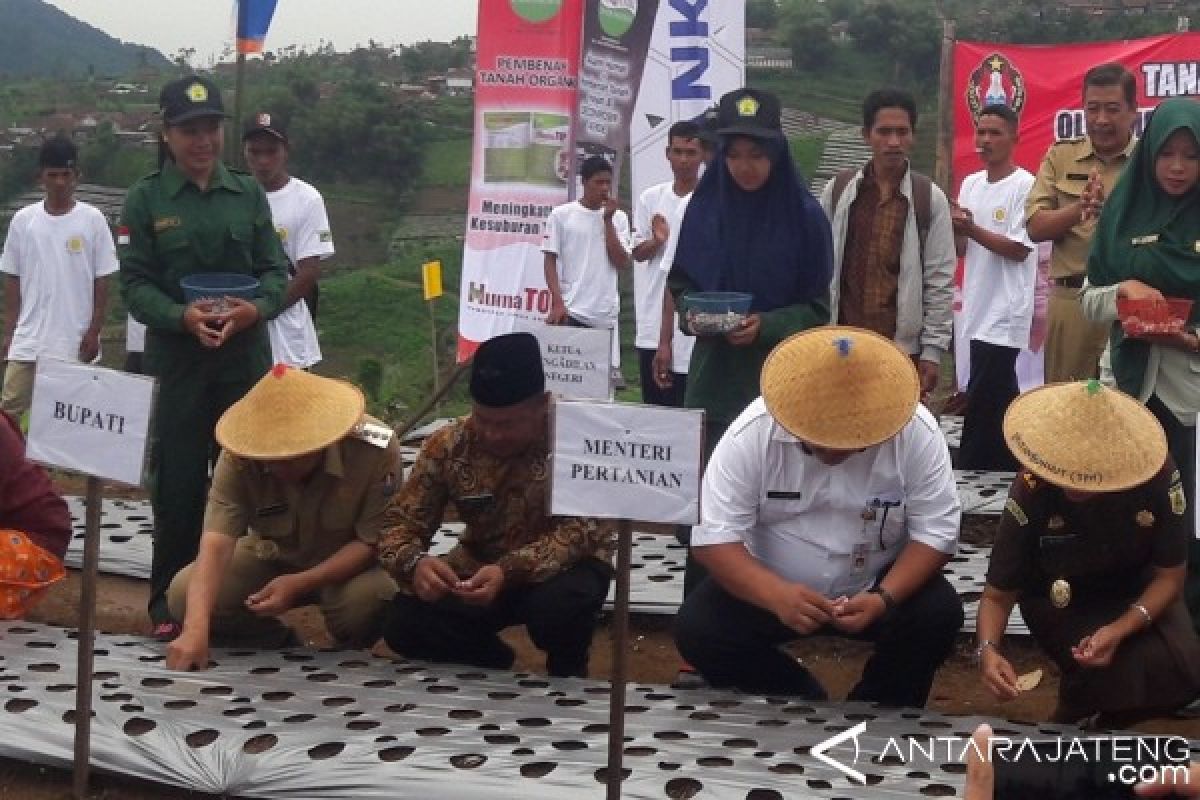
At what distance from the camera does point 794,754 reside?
335cm

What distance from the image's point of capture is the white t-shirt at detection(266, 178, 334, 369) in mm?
5969

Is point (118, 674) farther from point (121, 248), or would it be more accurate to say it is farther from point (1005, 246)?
point (1005, 246)

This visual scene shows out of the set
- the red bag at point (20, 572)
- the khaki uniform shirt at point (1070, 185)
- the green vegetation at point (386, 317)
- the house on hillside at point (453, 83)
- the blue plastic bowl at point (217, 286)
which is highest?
the house on hillside at point (453, 83)

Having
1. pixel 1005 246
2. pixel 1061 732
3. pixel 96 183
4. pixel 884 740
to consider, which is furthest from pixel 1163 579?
pixel 96 183

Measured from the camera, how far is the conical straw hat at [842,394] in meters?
3.56

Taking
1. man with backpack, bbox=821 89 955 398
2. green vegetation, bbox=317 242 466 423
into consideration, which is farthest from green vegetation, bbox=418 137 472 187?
man with backpack, bbox=821 89 955 398

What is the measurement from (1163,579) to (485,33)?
17.2ft

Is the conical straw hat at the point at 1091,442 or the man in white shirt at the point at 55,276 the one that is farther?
the man in white shirt at the point at 55,276

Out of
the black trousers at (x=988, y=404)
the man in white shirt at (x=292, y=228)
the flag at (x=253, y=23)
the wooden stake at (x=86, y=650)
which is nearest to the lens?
the wooden stake at (x=86, y=650)

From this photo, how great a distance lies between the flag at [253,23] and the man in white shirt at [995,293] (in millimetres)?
2933

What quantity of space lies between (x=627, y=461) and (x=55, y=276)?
15.8 ft

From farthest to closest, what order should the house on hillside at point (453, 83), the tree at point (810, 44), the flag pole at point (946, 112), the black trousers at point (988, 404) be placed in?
the house on hillside at point (453, 83)
the tree at point (810, 44)
the flag pole at point (946, 112)
the black trousers at point (988, 404)

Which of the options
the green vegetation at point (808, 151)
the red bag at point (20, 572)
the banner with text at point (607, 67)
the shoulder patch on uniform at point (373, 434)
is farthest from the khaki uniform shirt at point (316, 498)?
the green vegetation at point (808, 151)

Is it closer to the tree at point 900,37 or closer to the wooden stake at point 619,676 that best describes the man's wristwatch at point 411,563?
the wooden stake at point 619,676
